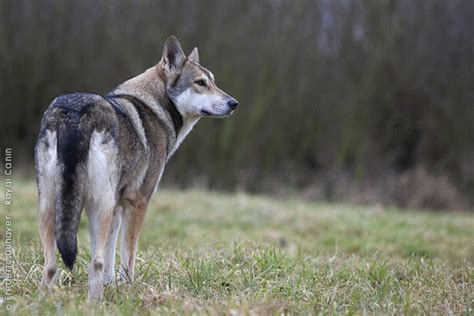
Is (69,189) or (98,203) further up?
(69,189)

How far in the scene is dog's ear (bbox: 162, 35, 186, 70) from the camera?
238 inches

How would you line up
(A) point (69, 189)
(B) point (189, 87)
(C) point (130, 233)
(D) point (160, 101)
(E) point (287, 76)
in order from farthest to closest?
(E) point (287, 76) < (B) point (189, 87) < (D) point (160, 101) < (C) point (130, 233) < (A) point (69, 189)

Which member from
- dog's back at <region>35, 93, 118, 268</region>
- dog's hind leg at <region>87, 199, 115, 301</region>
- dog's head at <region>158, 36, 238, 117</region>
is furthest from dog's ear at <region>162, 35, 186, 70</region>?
dog's hind leg at <region>87, 199, 115, 301</region>

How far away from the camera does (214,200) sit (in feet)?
43.0

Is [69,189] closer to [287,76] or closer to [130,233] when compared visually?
[130,233]

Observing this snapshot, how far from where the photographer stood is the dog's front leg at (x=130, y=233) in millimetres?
5199

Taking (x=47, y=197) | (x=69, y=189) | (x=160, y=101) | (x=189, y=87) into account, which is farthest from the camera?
(x=189, y=87)

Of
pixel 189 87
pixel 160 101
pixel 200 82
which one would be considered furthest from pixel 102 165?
pixel 200 82

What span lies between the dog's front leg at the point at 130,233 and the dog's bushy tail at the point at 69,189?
76 centimetres

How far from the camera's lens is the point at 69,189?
4.43 meters

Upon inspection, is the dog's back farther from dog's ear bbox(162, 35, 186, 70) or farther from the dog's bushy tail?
dog's ear bbox(162, 35, 186, 70)

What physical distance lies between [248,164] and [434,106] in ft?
16.3

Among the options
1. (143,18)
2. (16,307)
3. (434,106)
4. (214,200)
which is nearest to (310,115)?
(434,106)

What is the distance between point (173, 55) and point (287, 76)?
39.7 ft
